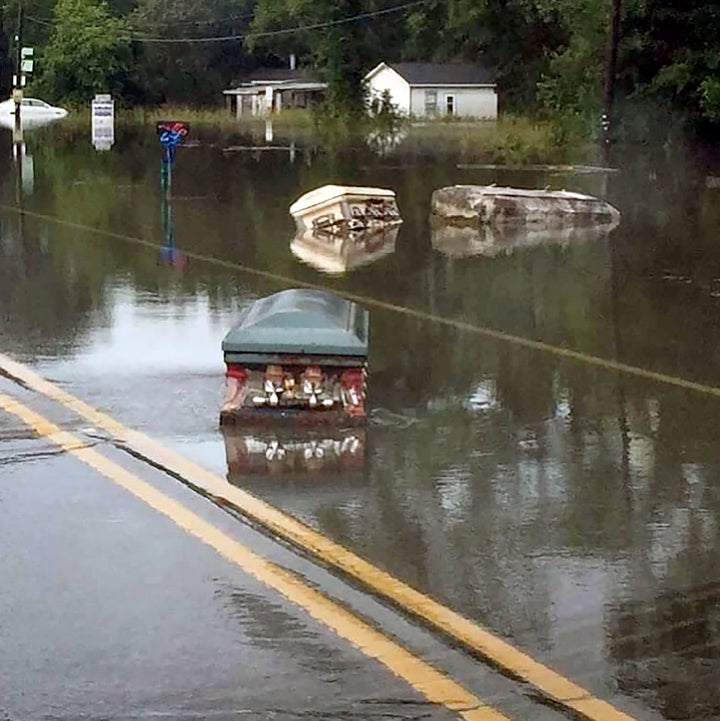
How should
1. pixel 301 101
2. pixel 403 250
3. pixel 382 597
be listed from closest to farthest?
pixel 382 597, pixel 403 250, pixel 301 101

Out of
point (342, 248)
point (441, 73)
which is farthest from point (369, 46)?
point (342, 248)

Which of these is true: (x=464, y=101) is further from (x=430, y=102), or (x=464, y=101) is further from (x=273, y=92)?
(x=273, y=92)

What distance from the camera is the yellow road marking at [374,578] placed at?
4.39 meters

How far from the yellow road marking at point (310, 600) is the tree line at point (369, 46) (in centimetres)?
3250

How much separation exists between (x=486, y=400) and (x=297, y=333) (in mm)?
1339

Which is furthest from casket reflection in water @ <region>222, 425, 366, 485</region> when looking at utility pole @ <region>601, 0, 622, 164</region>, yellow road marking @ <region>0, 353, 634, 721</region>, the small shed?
the small shed

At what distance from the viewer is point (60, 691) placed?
434cm

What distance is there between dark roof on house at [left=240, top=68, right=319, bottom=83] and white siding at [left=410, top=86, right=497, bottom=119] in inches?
428

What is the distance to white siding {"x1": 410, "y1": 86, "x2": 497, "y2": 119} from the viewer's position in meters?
81.3

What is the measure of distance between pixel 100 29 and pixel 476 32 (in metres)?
23.4

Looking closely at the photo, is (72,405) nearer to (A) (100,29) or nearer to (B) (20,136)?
(B) (20,136)

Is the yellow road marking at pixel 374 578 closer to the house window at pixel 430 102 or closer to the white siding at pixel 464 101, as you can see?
the white siding at pixel 464 101

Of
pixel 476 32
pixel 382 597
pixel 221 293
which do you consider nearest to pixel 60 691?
pixel 382 597

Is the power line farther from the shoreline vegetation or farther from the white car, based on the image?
the white car
